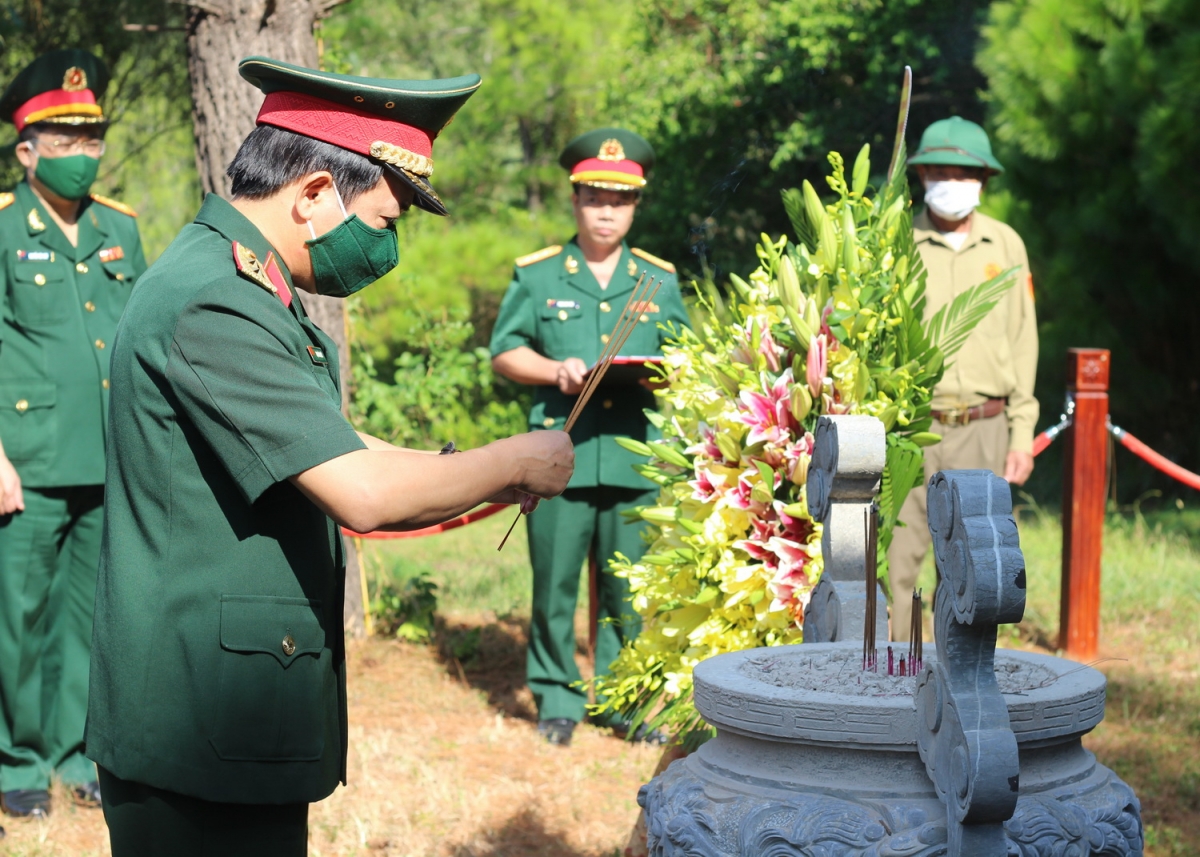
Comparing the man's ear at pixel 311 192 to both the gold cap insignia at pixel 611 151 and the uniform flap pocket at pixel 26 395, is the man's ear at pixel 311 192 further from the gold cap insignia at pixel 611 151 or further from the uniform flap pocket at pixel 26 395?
the gold cap insignia at pixel 611 151

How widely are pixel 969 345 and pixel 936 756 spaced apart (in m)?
3.63

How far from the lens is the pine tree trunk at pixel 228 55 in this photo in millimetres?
5469

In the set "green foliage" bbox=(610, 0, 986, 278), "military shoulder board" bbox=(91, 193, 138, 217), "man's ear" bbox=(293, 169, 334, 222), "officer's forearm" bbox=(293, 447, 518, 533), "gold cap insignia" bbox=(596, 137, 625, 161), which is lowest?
"officer's forearm" bbox=(293, 447, 518, 533)

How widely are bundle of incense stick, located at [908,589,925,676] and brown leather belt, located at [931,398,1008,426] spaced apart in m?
3.01

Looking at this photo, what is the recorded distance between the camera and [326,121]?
2.02 metres

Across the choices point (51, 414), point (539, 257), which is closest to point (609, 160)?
point (539, 257)

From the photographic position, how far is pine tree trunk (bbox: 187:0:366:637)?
5469 millimetres

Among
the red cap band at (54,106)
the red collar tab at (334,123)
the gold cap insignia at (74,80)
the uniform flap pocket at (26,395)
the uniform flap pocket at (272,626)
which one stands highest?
the gold cap insignia at (74,80)

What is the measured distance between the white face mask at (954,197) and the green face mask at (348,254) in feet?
11.7

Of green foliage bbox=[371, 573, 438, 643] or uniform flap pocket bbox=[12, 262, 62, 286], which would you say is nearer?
uniform flap pocket bbox=[12, 262, 62, 286]

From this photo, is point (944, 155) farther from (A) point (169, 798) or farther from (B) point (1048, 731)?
(A) point (169, 798)

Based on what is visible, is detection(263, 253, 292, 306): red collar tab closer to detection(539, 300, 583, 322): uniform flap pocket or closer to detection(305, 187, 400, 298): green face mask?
detection(305, 187, 400, 298): green face mask

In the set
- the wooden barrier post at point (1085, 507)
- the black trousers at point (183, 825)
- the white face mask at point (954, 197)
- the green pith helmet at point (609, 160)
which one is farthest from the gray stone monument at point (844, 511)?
the wooden barrier post at point (1085, 507)

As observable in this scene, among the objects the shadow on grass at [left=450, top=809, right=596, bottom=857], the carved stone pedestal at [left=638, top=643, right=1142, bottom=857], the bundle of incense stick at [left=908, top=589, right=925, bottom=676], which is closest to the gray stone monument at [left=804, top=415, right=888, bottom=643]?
the bundle of incense stick at [left=908, top=589, right=925, bottom=676]
